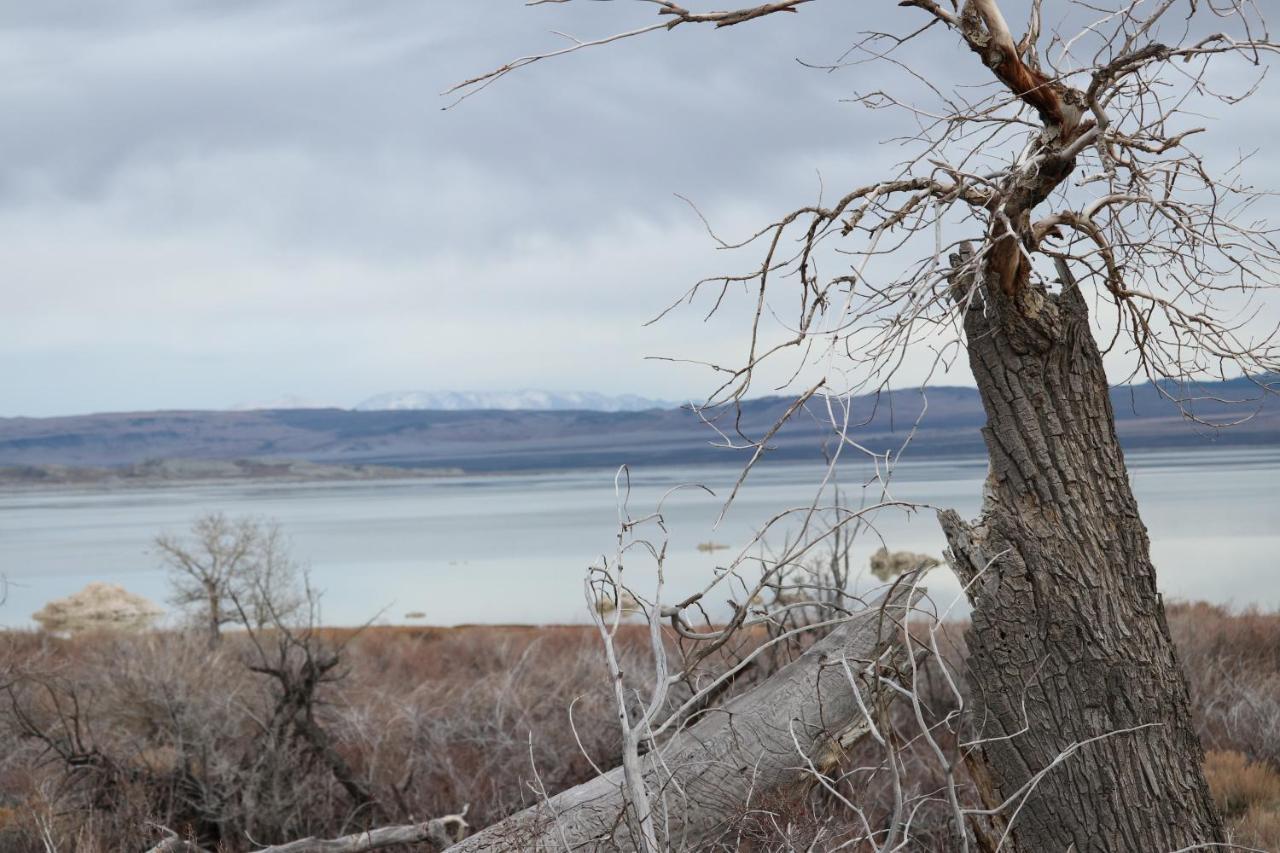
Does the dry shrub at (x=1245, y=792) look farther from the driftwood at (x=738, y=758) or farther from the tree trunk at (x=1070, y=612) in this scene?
the driftwood at (x=738, y=758)

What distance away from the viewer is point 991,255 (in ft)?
14.3

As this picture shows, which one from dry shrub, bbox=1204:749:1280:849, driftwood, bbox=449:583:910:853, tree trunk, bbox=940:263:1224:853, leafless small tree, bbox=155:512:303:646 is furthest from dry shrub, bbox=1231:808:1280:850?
leafless small tree, bbox=155:512:303:646

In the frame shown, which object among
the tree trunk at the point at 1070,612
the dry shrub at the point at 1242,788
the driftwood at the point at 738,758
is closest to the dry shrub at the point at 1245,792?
the dry shrub at the point at 1242,788

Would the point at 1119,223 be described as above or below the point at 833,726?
above

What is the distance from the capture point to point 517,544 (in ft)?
201

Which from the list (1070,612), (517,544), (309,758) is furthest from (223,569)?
(517,544)

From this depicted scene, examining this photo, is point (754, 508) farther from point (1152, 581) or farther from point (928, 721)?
point (1152, 581)

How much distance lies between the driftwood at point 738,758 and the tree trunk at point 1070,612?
641mm

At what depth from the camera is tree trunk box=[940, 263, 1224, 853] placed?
4.34 m

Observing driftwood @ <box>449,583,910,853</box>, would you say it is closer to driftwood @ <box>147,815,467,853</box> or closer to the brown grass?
the brown grass

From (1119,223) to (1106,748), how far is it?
1.99 meters

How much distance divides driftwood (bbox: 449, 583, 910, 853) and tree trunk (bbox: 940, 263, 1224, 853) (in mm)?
641

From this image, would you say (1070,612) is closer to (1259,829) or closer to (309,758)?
(1259,829)

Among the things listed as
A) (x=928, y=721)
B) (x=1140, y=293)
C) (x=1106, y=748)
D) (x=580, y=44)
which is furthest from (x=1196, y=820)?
(x=928, y=721)
